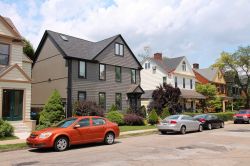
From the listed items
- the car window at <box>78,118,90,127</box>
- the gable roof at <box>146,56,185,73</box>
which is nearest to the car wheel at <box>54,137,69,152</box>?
the car window at <box>78,118,90,127</box>

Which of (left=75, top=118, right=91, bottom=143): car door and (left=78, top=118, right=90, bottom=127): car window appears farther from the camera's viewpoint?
(left=78, top=118, right=90, bottom=127): car window

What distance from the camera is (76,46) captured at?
1270 inches

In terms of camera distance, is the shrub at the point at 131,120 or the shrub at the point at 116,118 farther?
the shrub at the point at 131,120

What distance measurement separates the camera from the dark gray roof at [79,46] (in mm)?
30303

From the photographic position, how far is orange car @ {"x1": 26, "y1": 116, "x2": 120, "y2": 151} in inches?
529

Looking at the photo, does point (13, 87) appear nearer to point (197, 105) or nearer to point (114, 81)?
point (114, 81)

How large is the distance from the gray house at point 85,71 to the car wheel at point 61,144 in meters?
14.9

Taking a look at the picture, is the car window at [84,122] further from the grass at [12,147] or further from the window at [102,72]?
the window at [102,72]

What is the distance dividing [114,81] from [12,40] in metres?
13.3

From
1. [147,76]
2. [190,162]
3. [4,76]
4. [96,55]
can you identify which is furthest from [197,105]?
[190,162]

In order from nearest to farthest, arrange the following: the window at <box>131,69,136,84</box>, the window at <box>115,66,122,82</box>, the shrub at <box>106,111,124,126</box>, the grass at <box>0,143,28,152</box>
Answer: the grass at <box>0,143,28,152</box>
the shrub at <box>106,111,124,126</box>
the window at <box>115,66,122,82</box>
the window at <box>131,69,136,84</box>

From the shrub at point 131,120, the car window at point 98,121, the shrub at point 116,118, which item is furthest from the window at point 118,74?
the car window at point 98,121

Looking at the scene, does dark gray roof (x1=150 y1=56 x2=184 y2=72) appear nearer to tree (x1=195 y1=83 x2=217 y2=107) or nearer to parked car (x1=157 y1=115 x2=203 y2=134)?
tree (x1=195 y1=83 x2=217 y2=107)

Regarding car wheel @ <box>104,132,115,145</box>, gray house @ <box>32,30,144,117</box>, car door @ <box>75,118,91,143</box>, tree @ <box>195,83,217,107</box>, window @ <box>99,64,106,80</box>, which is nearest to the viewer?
car door @ <box>75,118,91,143</box>
